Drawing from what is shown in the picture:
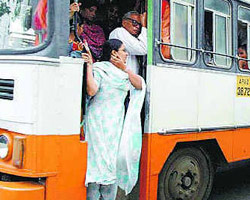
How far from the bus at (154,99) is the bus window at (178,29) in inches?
0.4

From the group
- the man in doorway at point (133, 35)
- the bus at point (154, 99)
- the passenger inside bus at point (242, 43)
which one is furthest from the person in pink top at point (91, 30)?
the passenger inside bus at point (242, 43)

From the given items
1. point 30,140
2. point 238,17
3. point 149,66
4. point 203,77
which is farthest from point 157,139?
point 238,17

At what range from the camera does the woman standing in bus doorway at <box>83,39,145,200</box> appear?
11.5 feet

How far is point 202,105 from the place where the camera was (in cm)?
451

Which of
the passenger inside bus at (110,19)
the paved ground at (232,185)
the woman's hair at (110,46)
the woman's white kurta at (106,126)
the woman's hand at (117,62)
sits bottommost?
the paved ground at (232,185)

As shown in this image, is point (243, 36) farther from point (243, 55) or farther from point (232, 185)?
point (232, 185)

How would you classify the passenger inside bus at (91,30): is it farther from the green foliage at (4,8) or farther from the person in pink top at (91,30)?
the green foliage at (4,8)

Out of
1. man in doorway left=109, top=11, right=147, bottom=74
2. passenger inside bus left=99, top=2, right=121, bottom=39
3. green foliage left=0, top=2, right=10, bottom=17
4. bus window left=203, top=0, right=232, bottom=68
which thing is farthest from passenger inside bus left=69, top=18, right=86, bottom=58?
bus window left=203, top=0, right=232, bottom=68

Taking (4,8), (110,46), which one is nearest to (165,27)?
(110,46)

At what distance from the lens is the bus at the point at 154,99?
3.13m

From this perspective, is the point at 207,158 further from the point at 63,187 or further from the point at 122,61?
the point at 63,187

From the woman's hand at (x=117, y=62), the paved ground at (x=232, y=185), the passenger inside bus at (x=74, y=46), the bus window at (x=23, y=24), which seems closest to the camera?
the bus window at (x=23, y=24)

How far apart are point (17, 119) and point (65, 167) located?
1.80 ft

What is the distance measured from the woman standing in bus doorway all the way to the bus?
6.5 inches
